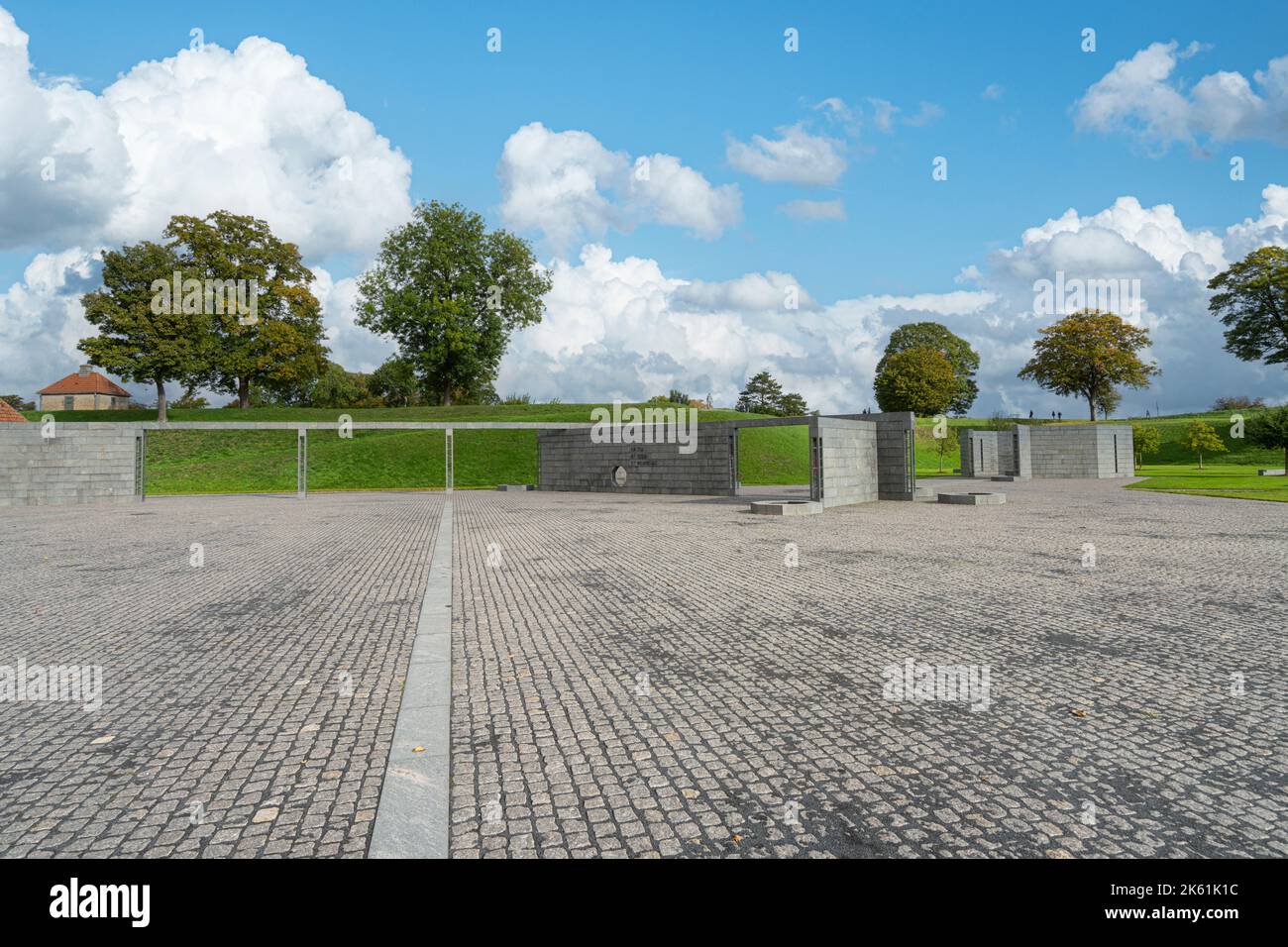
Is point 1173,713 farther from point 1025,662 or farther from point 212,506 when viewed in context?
point 212,506

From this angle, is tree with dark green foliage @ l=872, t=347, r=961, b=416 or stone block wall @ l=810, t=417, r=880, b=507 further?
tree with dark green foliage @ l=872, t=347, r=961, b=416

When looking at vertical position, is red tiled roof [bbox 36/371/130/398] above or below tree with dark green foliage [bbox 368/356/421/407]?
above

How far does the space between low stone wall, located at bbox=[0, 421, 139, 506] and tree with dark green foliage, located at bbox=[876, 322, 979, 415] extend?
67.6 metres

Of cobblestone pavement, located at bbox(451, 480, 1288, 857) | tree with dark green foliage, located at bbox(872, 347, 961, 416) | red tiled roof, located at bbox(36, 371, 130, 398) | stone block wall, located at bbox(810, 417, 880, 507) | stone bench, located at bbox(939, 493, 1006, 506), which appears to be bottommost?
cobblestone pavement, located at bbox(451, 480, 1288, 857)

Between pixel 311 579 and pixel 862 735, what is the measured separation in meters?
7.27

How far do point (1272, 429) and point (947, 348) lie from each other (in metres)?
42.3

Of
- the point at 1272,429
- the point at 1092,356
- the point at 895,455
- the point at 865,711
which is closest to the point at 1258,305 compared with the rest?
the point at 1092,356

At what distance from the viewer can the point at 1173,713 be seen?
4.00 metres

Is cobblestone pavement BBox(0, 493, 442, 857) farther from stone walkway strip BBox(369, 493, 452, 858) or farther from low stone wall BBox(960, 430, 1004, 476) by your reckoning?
low stone wall BBox(960, 430, 1004, 476)

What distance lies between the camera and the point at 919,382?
67.2 metres

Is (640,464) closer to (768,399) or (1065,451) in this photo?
(1065,451)

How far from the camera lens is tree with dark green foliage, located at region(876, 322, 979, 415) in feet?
255

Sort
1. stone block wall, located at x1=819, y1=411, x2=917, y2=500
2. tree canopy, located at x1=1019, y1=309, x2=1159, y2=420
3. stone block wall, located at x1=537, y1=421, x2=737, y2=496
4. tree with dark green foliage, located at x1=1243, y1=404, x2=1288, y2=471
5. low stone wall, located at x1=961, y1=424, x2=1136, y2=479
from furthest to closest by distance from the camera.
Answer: tree canopy, located at x1=1019, y1=309, x2=1159, y2=420 → low stone wall, located at x1=961, y1=424, x2=1136, y2=479 → tree with dark green foliage, located at x1=1243, y1=404, x2=1288, y2=471 → stone block wall, located at x1=537, y1=421, x2=737, y2=496 → stone block wall, located at x1=819, y1=411, x2=917, y2=500

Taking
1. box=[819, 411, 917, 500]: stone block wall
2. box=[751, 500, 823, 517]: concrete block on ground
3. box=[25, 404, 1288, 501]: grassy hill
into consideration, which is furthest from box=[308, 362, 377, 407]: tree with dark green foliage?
box=[751, 500, 823, 517]: concrete block on ground
